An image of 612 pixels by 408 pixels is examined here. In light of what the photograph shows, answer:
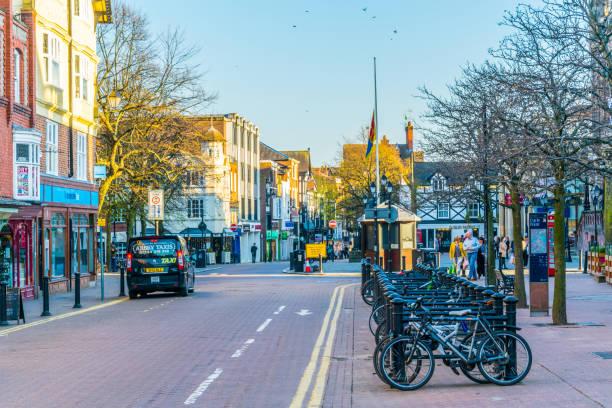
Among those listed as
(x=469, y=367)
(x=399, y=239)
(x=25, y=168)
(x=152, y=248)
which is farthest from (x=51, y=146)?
(x=469, y=367)

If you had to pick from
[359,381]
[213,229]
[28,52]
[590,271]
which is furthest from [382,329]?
[213,229]

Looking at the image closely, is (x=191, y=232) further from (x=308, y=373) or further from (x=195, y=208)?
(x=308, y=373)

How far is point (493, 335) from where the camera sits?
1027cm

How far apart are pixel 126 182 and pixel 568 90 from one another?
3392 centimetres

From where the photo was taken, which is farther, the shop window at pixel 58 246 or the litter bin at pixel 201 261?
the litter bin at pixel 201 261

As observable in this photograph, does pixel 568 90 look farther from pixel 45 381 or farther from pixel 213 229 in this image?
pixel 213 229

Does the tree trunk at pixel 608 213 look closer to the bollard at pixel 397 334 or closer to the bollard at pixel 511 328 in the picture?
the bollard at pixel 511 328

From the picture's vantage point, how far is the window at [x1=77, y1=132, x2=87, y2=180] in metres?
33.2

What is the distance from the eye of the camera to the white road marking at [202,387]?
9.73 m

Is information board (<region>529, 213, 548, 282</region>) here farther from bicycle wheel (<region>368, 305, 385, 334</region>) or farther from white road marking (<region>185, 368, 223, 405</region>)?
white road marking (<region>185, 368, 223, 405</region>)

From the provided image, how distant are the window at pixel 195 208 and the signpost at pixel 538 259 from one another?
5538 centimetres

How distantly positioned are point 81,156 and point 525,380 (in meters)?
26.0

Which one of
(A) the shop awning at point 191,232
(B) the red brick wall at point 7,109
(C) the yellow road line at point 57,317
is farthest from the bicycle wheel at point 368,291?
(A) the shop awning at point 191,232

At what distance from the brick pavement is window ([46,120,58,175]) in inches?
651
